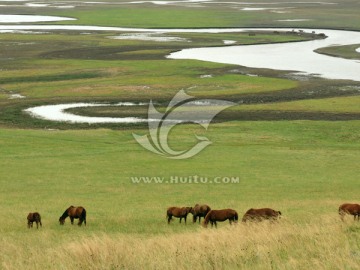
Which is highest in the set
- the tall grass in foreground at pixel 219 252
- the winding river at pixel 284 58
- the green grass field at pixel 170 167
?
the tall grass in foreground at pixel 219 252

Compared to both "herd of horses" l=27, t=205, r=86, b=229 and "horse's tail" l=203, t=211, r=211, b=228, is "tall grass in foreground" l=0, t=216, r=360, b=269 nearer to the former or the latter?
"horse's tail" l=203, t=211, r=211, b=228

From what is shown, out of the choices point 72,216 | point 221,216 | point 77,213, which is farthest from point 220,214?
point 72,216

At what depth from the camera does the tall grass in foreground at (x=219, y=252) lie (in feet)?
37.1

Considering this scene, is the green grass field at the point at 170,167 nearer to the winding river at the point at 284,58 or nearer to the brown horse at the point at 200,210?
the brown horse at the point at 200,210

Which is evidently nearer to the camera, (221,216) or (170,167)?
(221,216)

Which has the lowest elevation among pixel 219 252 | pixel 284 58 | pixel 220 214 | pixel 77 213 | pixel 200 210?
pixel 284 58

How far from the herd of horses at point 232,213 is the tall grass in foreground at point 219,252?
3741 mm

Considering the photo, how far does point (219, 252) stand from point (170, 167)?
22.5m

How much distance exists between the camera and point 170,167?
3472 cm

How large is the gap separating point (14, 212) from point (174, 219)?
5.40 m

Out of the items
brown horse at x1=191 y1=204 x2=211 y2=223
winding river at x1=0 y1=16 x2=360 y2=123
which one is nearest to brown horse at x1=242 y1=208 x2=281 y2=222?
brown horse at x1=191 y1=204 x2=211 y2=223

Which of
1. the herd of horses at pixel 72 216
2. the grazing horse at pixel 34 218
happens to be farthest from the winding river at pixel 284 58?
the grazing horse at pixel 34 218

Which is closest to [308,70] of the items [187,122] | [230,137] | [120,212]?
[187,122]

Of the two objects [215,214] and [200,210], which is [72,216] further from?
[215,214]
